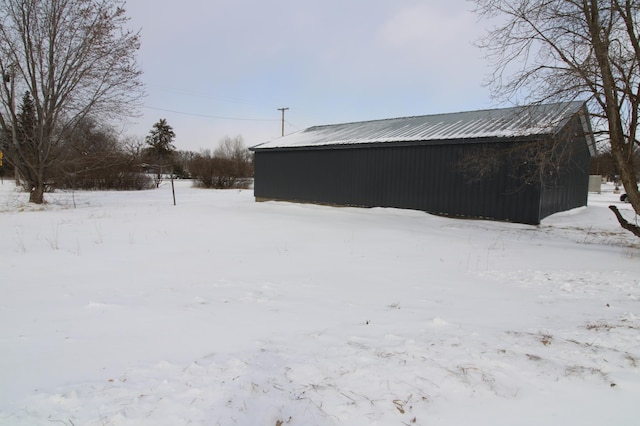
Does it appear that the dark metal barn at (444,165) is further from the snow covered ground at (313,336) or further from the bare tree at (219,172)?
the bare tree at (219,172)

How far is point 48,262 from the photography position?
5.37 metres

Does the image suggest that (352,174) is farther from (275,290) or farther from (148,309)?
(148,309)

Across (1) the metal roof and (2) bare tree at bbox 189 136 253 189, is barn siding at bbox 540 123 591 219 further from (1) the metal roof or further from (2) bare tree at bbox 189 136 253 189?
(2) bare tree at bbox 189 136 253 189

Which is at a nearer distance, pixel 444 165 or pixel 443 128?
pixel 444 165

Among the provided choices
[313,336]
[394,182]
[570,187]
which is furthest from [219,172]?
[313,336]

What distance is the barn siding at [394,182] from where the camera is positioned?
37.5ft

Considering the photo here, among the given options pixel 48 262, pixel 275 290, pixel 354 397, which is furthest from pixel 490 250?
pixel 48 262

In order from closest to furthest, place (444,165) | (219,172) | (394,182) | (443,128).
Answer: (444,165), (443,128), (394,182), (219,172)

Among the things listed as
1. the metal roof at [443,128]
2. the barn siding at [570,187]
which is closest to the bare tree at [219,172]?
the metal roof at [443,128]

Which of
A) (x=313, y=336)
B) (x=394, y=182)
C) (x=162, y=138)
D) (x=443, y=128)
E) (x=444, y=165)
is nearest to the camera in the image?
(x=313, y=336)

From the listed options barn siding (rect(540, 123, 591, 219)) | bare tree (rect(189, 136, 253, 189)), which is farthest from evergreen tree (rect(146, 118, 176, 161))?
barn siding (rect(540, 123, 591, 219))

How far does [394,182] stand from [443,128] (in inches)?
104

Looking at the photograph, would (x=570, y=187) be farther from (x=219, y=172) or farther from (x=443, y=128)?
(x=219, y=172)

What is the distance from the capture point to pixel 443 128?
1355cm
